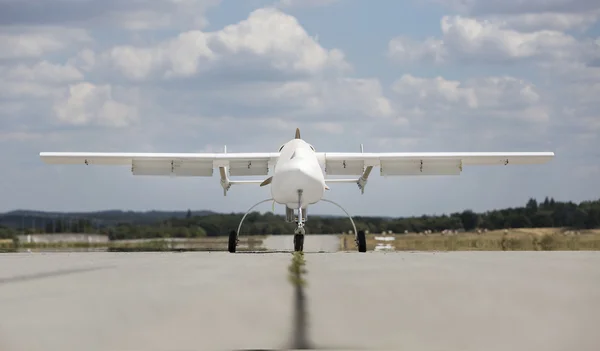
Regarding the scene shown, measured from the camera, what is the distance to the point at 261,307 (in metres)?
10.5

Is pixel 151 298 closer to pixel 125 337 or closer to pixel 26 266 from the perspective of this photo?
pixel 125 337

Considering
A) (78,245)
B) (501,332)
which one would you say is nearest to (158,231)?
(78,245)

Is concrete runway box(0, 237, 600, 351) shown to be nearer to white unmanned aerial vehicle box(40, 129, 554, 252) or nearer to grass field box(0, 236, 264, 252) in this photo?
white unmanned aerial vehicle box(40, 129, 554, 252)

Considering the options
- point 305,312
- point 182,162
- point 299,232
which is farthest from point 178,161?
point 305,312

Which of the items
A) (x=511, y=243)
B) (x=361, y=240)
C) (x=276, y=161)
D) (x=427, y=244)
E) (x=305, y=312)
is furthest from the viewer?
(x=427, y=244)

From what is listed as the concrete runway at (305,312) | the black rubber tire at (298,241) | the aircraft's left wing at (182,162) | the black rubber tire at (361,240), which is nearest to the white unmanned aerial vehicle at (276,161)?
the aircraft's left wing at (182,162)

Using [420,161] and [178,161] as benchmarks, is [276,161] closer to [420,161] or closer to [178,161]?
[178,161]

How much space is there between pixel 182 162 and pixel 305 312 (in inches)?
967

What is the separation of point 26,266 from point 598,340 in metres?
13.9

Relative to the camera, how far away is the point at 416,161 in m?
34.2

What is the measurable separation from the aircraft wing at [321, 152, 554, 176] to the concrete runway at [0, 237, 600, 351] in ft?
60.0

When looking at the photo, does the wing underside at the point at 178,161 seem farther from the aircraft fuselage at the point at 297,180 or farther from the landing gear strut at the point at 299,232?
the landing gear strut at the point at 299,232

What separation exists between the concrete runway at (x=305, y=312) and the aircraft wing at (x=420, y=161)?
18289 millimetres

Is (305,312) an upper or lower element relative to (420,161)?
lower
